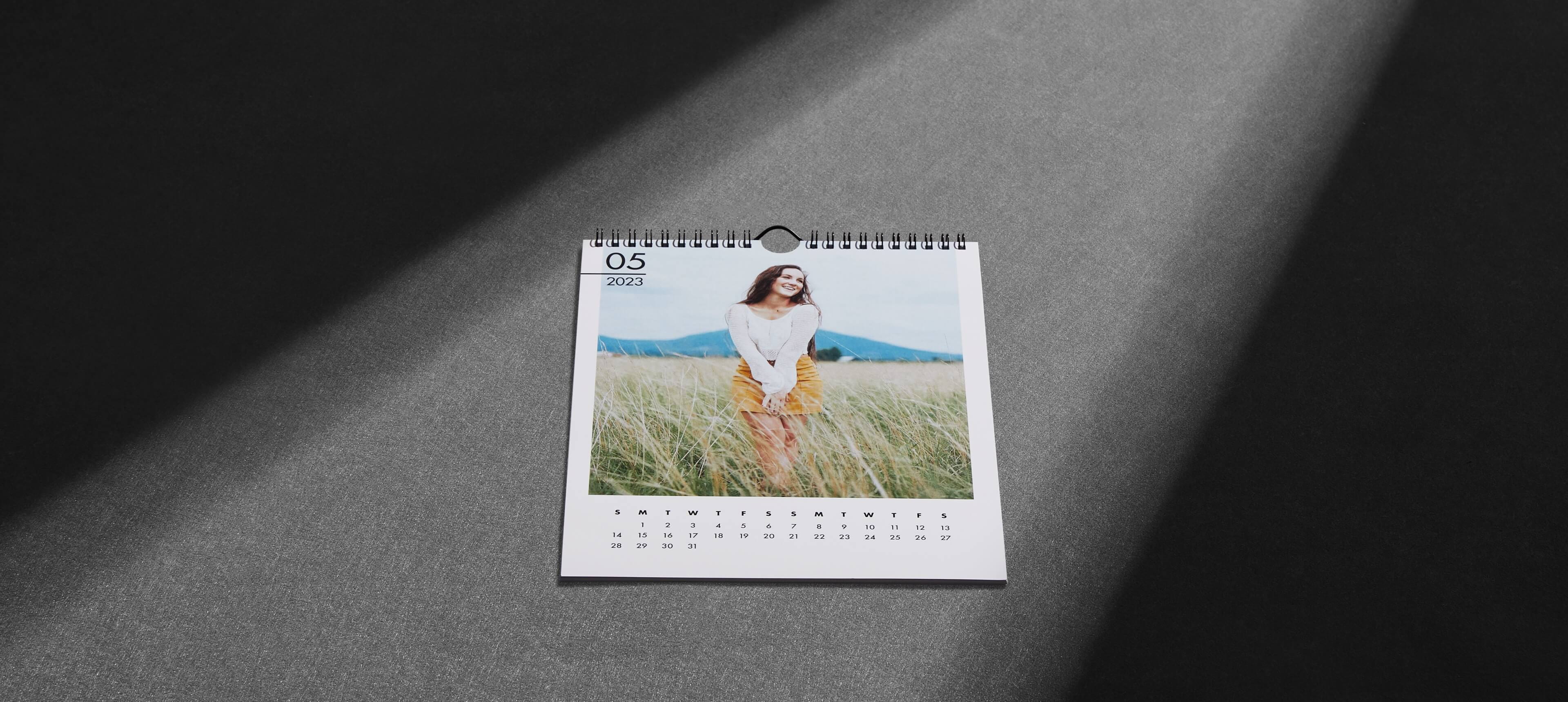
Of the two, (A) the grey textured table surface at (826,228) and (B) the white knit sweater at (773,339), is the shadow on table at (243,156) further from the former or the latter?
(B) the white knit sweater at (773,339)

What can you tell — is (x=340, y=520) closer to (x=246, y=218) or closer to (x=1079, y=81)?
(x=246, y=218)

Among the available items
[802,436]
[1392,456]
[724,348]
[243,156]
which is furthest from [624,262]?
[1392,456]

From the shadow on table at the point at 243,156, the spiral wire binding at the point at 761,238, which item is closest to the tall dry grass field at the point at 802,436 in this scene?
the spiral wire binding at the point at 761,238

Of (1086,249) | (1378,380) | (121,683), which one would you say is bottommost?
(121,683)

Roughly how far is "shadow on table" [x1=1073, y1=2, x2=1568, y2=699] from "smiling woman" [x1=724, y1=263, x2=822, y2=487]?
0.30 meters

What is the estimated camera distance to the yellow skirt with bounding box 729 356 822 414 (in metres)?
0.76

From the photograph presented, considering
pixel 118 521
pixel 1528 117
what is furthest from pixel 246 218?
pixel 1528 117

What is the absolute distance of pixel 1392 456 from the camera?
2.49 feet

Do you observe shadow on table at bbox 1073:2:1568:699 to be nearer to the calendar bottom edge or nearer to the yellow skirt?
the calendar bottom edge

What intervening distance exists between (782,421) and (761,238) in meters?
0.19

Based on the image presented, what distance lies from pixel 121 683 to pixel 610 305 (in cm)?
48

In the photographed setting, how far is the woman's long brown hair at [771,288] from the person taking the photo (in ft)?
2.62

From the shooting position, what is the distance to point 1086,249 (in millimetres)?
837

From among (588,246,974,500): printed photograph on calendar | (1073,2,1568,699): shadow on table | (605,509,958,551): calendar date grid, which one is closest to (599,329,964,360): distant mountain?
(588,246,974,500): printed photograph on calendar
